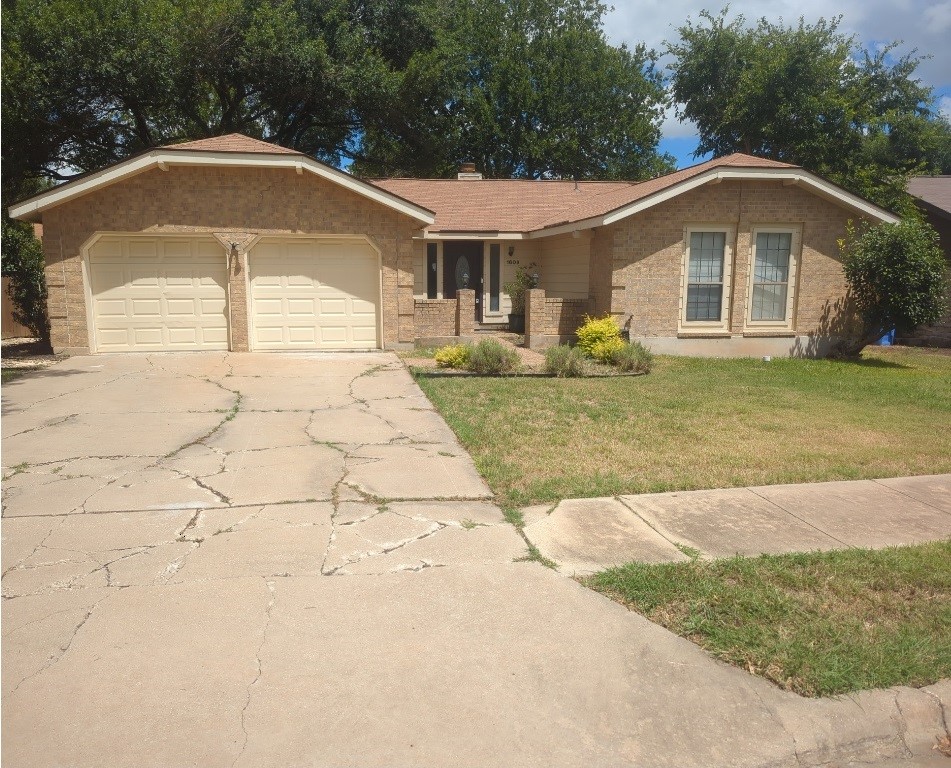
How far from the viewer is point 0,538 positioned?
4.71 meters

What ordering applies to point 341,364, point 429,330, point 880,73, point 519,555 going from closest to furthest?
point 519,555 → point 341,364 → point 429,330 → point 880,73

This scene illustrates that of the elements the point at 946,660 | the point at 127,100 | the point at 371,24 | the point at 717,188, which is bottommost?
the point at 946,660

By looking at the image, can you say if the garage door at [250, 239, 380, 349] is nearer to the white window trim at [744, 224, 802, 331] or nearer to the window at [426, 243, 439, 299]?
the window at [426, 243, 439, 299]

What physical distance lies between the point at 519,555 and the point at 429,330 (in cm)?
1139

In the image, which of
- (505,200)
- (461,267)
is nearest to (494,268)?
(461,267)

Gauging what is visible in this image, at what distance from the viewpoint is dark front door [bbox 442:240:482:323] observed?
62.4 ft

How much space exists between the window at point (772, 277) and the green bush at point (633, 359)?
12.2 ft

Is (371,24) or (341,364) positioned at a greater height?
(371,24)

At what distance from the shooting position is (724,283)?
14.9 metres

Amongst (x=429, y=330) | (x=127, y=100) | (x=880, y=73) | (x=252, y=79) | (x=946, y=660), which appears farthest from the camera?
(x=880, y=73)

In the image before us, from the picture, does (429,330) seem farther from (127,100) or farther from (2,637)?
(127,100)

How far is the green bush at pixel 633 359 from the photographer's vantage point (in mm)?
12602

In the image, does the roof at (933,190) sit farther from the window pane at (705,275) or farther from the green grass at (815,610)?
the green grass at (815,610)

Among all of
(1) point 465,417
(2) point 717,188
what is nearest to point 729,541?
(1) point 465,417
